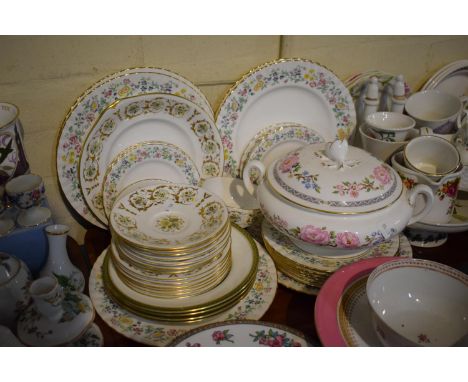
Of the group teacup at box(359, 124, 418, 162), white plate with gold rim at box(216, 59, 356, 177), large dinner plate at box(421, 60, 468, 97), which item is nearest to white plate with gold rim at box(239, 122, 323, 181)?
white plate with gold rim at box(216, 59, 356, 177)

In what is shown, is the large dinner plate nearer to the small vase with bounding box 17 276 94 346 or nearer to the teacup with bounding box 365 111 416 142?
the teacup with bounding box 365 111 416 142

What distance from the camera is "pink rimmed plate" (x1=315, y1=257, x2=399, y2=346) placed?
72 cm

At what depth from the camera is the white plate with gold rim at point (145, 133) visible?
1.01 m

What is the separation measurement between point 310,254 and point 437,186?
338 millimetres

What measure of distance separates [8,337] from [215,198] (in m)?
0.48

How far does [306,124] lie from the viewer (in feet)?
4.12

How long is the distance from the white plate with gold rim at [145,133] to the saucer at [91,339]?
334 mm

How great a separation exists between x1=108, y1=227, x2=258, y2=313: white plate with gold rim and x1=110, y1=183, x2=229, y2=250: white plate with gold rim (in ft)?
0.36

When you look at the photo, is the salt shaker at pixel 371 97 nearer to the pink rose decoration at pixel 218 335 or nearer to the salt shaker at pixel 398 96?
the salt shaker at pixel 398 96

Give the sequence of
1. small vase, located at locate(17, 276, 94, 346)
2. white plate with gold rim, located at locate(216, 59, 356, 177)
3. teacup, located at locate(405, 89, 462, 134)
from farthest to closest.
→ teacup, located at locate(405, 89, 462, 134) → white plate with gold rim, located at locate(216, 59, 356, 177) → small vase, located at locate(17, 276, 94, 346)

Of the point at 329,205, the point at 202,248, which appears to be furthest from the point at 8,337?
the point at 329,205

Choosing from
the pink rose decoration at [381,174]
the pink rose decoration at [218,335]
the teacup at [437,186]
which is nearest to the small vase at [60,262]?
the pink rose decoration at [218,335]

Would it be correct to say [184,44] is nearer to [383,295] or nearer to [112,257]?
[112,257]

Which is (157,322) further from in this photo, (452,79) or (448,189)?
(452,79)
